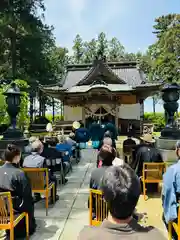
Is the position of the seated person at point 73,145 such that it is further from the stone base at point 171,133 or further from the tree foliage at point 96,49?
the tree foliage at point 96,49

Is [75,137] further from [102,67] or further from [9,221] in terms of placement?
[102,67]

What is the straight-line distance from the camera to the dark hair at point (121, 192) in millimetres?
1245

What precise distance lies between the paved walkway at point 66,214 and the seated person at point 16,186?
252 millimetres

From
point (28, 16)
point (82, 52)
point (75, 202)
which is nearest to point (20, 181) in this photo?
point (75, 202)

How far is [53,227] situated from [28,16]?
2217cm

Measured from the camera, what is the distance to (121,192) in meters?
1.25

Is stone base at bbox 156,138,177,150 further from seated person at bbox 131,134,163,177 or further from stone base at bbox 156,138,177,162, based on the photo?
seated person at bbox 131,134,163,177

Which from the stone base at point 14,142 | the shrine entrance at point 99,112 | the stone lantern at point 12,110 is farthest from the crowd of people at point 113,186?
the shrine entrance at point 99,112

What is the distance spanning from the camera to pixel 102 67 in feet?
59.7

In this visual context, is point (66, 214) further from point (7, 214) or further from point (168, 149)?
point (168, 149)

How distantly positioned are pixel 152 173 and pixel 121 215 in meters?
3.59

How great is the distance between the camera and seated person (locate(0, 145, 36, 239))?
305cm

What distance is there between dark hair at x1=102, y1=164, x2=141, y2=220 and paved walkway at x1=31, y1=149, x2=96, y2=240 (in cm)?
221

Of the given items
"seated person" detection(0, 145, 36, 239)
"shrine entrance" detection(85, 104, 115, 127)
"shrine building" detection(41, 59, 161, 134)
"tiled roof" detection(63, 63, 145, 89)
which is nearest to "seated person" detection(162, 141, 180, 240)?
"seated person" detection(0, 145, 36, 239)
